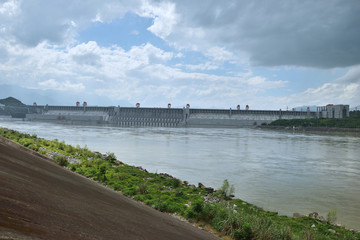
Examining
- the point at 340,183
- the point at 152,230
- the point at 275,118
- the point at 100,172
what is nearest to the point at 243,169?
the point at 340,183

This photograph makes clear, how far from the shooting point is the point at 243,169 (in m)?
19.9

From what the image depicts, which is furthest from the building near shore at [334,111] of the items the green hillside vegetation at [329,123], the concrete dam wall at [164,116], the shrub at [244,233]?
the shrub at [244,233]

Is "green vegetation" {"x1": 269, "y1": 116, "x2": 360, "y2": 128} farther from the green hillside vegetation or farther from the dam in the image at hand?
the dam

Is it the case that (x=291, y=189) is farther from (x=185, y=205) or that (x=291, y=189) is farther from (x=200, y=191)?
(x=185, y=205)

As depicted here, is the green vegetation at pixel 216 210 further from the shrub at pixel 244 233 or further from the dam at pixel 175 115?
the dam at pixel 175 115

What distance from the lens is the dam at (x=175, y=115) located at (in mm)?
104688

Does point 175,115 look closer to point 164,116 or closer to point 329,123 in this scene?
point 164,116

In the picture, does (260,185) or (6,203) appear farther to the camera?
(260,185)

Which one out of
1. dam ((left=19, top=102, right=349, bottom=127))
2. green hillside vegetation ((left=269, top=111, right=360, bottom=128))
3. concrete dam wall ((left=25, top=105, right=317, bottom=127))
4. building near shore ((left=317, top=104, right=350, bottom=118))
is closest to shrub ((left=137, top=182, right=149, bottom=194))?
green hillside vegetation ((left=269, top=111, right=360, bottom=128))

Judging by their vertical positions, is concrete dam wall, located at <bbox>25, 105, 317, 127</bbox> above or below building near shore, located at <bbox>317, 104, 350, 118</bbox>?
below

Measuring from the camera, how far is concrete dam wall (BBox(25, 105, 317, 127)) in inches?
4161

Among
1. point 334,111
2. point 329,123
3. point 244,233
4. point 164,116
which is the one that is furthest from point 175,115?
point 244,233

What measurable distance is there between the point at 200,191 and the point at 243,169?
28.3 feet

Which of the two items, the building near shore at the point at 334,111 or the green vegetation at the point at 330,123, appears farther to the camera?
the building near shore at the point at 334,111
